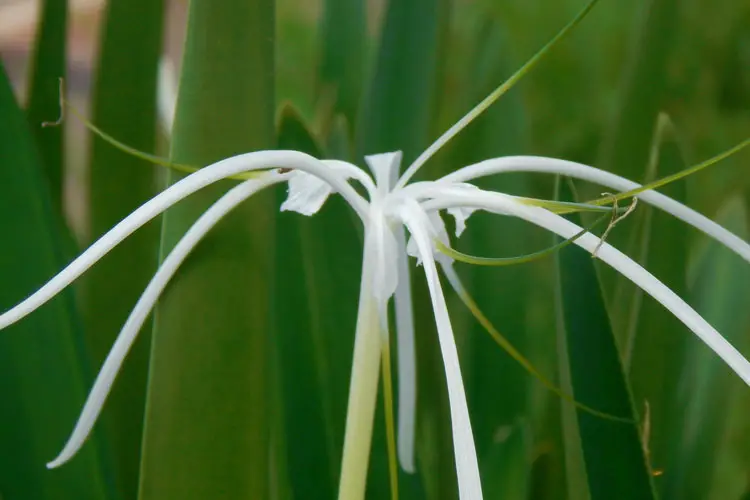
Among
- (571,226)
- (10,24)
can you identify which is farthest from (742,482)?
(10,24)


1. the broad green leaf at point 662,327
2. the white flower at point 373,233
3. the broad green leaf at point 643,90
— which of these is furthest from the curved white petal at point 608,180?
the broad green leaf at point 643,90

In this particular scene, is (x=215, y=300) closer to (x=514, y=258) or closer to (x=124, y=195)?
(x=514, y=258)

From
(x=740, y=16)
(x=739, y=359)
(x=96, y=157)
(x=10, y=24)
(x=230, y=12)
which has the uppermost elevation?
(x=10, y=24)

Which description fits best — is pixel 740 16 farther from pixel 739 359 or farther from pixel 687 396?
pixel 739 359

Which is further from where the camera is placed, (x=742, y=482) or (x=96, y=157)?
(x=742, y=482)

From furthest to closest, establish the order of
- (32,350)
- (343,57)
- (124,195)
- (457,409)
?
1. (343,57)
2. (124,195)
3. (32,350)
4. (457,409)

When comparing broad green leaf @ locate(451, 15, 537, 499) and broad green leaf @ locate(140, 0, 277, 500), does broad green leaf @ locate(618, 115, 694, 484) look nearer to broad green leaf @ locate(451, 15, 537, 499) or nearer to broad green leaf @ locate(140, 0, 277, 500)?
broad green leaf @ locate(451, 15, 537, 499)

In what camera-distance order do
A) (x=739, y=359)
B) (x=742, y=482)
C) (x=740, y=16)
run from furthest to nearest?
1. (x=740, y=16)
2. (x=742, y=482)
3. (x=739, y=359)

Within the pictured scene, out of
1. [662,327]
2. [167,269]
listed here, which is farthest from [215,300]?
[662,327]
